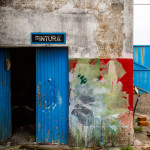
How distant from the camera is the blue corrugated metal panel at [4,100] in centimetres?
520

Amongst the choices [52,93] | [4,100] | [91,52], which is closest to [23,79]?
[4,100]

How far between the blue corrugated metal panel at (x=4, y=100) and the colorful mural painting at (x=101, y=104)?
6.06 feet

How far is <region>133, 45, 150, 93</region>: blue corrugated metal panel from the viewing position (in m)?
8.11

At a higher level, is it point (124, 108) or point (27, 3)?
point (27, 3)

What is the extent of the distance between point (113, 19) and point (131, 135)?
3.10 meters

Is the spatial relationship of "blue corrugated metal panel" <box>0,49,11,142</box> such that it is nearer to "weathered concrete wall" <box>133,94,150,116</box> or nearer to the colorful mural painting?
the colorful mural painting

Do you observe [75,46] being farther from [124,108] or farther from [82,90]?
[124,108]

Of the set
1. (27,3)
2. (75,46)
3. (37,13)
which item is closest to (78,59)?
(75,46)

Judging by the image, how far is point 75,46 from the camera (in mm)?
4957

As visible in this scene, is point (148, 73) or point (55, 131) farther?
point (148, 73)

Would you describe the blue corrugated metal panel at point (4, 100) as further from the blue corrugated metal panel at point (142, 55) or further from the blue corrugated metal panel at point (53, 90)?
the blue corrugated metal panel at point (142, 55)

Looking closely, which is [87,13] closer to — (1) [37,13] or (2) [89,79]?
(1) [37,13]

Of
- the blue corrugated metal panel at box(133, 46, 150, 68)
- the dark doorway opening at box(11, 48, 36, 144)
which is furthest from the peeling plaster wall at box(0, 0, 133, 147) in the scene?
the dark doorway opening at box(11, 48, 36, 144)

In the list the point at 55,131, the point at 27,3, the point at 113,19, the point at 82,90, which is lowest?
the point at 55,131
